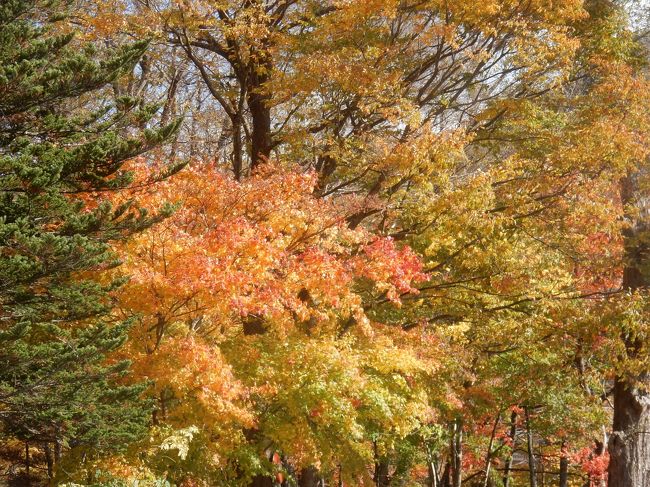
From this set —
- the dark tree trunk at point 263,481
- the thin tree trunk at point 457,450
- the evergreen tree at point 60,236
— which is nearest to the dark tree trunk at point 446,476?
the thin tree trunk at point 457,450

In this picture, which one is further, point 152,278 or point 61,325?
point 61,325

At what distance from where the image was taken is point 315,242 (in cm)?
1061

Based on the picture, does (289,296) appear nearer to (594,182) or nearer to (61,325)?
(61,325)

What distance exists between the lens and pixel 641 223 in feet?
39.2

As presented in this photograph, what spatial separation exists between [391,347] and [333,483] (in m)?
13.4

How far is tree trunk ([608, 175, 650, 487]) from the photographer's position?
1163 centimetres

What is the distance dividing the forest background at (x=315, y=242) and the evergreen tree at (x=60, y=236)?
46 millimetres

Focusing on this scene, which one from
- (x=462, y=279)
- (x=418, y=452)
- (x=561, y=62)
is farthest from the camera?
(x=418, y=452)

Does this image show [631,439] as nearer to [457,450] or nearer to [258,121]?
[457,450]

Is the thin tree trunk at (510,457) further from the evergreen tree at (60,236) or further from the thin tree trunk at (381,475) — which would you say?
the evergreen tree at (60,236)

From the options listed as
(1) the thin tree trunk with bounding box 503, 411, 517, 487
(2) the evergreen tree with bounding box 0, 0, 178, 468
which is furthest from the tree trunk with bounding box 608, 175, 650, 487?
(2) the evergreen tree with bounding box 0, 0, 178, 468

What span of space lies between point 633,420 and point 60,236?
10524mm

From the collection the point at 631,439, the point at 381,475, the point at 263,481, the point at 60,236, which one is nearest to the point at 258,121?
the point at 60,236

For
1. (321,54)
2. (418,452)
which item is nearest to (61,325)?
(321,54)
